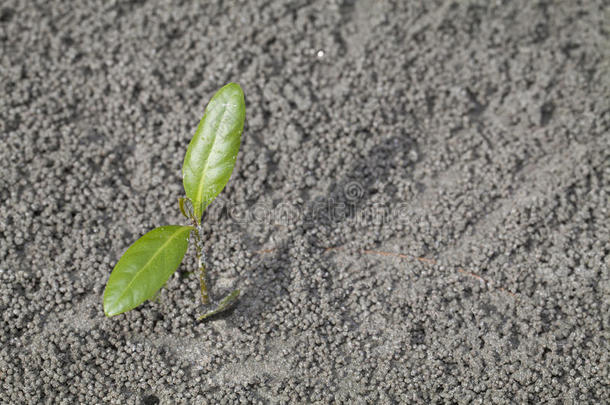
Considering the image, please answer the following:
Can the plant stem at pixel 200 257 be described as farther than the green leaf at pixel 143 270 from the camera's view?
Yes

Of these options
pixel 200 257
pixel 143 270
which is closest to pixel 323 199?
pixel 200 257

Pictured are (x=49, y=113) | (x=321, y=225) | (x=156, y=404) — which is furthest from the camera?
(x=49, y=113)

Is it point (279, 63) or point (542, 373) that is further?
point (279, 63)

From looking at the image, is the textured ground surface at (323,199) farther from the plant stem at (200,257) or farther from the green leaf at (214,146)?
the green leaf at (214,146)

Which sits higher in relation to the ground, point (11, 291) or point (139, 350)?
point (11, 291)

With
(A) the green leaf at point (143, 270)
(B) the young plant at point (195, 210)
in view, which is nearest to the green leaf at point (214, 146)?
(B) the young plant at point (195, 210)

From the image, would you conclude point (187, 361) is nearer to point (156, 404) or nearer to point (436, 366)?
point (156, 404)

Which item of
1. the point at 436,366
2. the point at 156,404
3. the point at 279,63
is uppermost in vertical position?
the point at 279,63

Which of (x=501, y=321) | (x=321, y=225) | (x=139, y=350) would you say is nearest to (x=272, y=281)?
(x=321, y=225)
